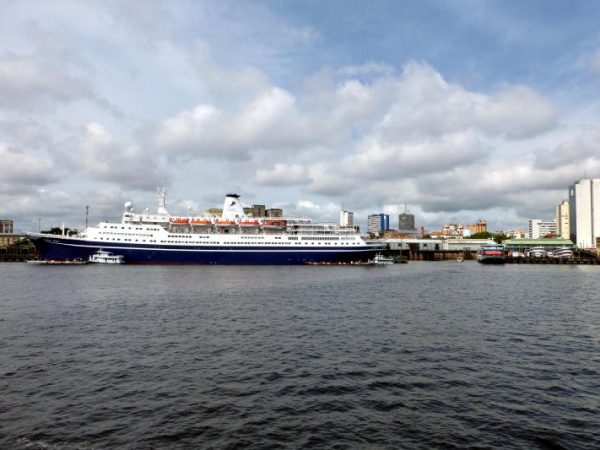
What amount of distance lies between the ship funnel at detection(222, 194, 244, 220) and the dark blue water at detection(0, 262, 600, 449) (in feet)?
233

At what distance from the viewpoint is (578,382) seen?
1559cm

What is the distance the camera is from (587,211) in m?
190

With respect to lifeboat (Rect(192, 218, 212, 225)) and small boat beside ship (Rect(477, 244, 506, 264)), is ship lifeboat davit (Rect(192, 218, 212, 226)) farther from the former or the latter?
small boat beside ship (Rect(477, 244, 506, 264))

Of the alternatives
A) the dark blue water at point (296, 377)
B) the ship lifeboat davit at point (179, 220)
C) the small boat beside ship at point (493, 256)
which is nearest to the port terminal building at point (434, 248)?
the small boat beside ship at point (493, 256)

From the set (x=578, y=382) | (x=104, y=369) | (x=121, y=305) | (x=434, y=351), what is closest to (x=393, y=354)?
(x=434, y=351)

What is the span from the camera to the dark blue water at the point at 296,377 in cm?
1141

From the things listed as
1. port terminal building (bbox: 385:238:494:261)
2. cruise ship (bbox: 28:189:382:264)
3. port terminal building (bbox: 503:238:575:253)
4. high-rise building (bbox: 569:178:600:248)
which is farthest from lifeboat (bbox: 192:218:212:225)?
high-rise building (bbox: 569:178:600:248)

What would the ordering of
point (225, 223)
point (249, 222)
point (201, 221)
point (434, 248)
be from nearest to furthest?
point (201, 221)
point (225, 223)
point (249, 222)
point (434, 248)

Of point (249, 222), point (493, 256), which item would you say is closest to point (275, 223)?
point (249, 222)

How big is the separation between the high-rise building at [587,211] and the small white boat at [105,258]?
19404 centimetres

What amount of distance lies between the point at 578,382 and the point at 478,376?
354 cm

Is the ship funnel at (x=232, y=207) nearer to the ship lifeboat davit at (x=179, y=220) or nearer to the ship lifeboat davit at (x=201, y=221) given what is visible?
the ship lifeboat davit at (x=201, y=221)

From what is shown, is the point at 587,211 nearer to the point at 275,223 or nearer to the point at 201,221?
the point at 275,223

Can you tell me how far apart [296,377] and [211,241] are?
79.9 metres
